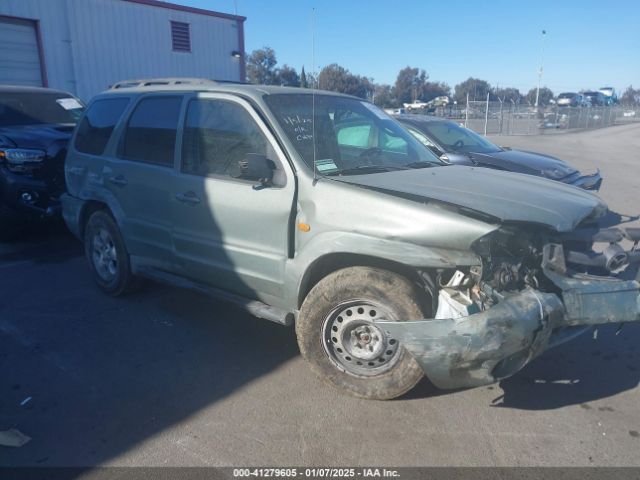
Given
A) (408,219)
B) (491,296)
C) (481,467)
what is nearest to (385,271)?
(408,219)

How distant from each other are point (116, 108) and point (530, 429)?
440cm

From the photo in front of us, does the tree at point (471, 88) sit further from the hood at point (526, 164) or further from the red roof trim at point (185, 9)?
the hood at point (526, 164)

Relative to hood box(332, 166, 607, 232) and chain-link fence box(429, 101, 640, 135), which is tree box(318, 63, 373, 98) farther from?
chain-link fence box(429, 101, 640, 135)

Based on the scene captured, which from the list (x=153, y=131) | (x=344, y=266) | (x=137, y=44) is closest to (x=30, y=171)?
(x=153, y=131)

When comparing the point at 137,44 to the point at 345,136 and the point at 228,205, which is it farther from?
the point at 228,205

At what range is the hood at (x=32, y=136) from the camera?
6727mm

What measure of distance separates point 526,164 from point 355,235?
553 centimetres

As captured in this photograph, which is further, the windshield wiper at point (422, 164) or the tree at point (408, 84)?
the tree at point (408, 84)

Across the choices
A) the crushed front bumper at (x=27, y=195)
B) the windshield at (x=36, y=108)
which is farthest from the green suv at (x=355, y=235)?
the windshield at (x=36, y=108)

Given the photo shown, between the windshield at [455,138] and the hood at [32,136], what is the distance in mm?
5303

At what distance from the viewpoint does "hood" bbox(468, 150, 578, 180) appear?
7.76 metres

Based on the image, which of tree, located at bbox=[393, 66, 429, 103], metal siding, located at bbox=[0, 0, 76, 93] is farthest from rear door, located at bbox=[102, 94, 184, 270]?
tree, located at bbox=[393, 66, 429, 103]

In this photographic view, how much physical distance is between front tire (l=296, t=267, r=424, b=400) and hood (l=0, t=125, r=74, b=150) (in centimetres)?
496

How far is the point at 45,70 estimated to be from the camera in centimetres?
1515
